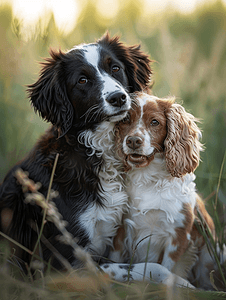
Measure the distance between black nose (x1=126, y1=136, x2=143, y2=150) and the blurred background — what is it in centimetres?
111

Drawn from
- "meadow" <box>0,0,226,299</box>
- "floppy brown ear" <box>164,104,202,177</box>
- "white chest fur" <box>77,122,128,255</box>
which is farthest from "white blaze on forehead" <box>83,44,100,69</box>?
"floppy brown ear" <box>164,104,202,177</box>

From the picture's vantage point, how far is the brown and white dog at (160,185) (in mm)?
2805

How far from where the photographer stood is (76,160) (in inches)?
117

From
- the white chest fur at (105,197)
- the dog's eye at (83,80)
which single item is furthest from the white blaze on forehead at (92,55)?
the white chest fur at (105,197)

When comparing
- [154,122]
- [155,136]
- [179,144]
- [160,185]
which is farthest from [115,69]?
[160,185]

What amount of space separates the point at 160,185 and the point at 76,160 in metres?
0.79

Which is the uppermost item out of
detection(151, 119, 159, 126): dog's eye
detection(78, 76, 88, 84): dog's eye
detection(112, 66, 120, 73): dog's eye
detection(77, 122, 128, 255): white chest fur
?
detection(112, 66, 120, 73): dog's eye

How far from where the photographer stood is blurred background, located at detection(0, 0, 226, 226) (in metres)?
3.81

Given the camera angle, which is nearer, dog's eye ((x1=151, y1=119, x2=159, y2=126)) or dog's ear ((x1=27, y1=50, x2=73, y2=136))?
dog's eye ((x1=151, y1=119, x2=159, y2=126))

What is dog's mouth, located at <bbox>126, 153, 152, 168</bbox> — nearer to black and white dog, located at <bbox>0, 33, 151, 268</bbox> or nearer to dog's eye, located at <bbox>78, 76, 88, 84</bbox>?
black and white dog, located at <bbox>0, 33, 151, 268</bbox>

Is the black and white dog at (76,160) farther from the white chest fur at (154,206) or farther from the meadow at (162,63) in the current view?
the meadow at (162,63)

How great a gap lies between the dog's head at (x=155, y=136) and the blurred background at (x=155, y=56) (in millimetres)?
646

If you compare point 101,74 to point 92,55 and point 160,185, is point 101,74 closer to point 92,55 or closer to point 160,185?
point 92,55

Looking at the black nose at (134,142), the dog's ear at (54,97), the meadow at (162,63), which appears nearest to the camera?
the black nose at (134,142)
